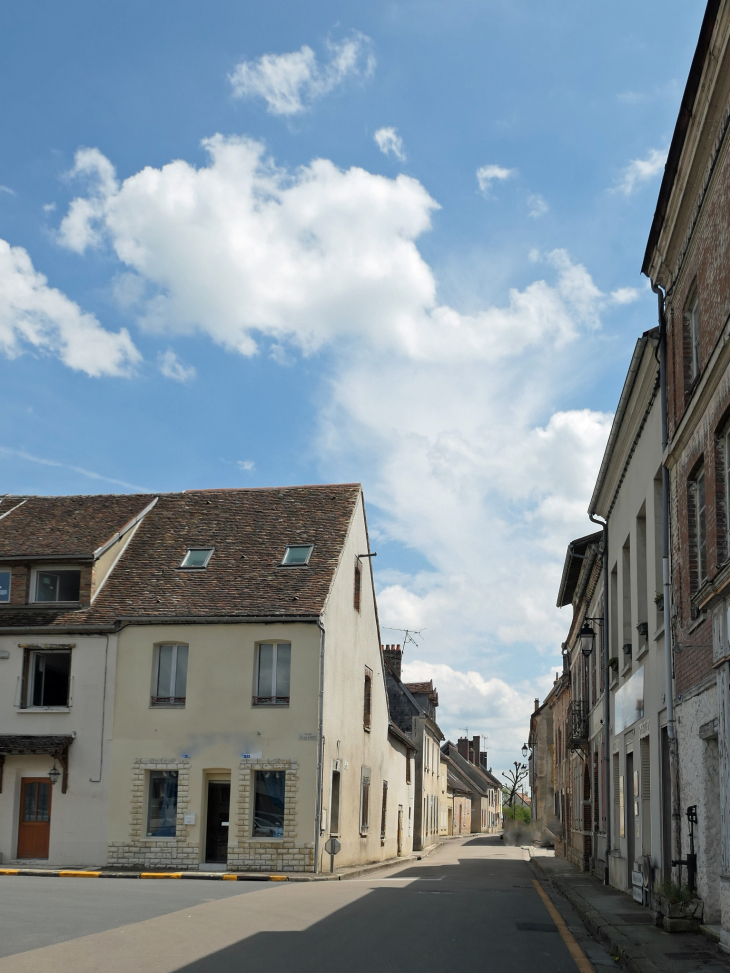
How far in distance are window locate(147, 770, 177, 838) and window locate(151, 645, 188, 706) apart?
5.77 feet

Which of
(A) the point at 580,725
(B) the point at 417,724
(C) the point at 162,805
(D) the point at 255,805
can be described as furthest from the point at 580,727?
(B) the point at 417,724

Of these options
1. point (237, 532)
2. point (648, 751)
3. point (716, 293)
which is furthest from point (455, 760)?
point (716, 293)

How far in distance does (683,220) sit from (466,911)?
33.1 ft

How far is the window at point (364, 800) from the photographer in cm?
2986

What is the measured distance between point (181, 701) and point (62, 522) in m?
6.99

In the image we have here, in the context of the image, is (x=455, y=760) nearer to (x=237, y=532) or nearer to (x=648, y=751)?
(x=237, y=532)

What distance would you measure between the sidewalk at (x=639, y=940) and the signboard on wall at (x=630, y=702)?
293 cm

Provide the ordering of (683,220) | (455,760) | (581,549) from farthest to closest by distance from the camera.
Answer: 1. (455,760)
2. (581,549)
3. (683,220)

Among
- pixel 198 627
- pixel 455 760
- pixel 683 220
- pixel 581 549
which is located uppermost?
pixel 683 220

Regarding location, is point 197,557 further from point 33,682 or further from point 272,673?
point 33,682

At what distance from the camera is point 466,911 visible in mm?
14594

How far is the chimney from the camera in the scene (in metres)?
47.7

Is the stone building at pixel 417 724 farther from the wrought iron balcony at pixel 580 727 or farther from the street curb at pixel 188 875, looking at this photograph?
the street curb at pixel 188 875

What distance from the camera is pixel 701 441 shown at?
482 inches
